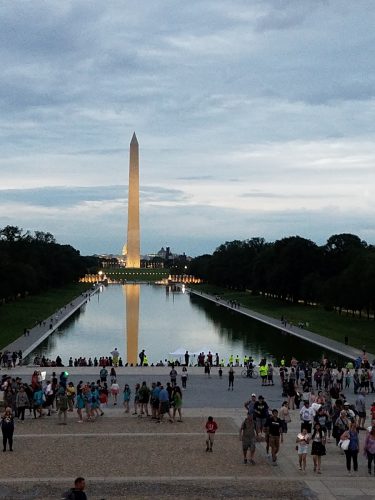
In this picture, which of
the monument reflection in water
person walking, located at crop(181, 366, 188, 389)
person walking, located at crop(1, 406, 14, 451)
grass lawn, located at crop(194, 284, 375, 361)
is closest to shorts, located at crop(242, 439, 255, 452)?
person walking, located at crop(1, 406, 14, 451)

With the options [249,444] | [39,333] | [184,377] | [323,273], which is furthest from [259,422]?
[323,273]

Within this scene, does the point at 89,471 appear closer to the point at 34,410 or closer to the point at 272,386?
the point at 34,410

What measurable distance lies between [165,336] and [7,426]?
3380cm

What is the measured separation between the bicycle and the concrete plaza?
8.59 m

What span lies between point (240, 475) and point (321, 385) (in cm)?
1333

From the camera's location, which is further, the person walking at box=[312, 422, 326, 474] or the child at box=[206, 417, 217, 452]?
the child at box=[206, 417, 217, 452]

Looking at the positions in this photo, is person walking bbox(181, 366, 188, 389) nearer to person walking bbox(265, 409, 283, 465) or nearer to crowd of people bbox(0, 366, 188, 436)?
A: crowd of people bbox(0, 366, 188, 436)

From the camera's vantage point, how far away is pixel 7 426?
1496 cm

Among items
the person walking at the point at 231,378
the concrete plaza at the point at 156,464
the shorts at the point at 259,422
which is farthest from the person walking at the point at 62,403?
the person walking at the point at 231,378

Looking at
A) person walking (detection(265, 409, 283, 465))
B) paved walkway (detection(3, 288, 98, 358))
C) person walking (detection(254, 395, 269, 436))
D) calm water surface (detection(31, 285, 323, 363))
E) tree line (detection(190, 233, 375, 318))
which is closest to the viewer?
person walking (detection(265, 409, 283, 465))

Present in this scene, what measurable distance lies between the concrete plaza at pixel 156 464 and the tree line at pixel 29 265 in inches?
2034

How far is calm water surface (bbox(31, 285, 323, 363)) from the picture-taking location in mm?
40156

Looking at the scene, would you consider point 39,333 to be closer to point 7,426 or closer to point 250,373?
point 250,373

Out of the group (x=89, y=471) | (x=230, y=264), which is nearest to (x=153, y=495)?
(x=89, y=471)
